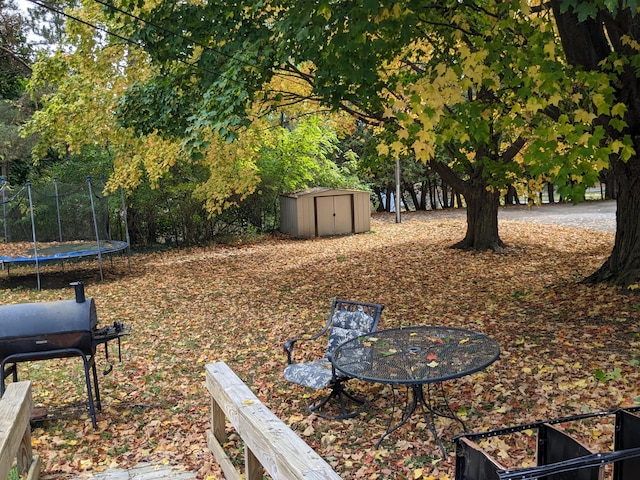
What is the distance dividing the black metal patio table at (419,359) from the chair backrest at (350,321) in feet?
1.54

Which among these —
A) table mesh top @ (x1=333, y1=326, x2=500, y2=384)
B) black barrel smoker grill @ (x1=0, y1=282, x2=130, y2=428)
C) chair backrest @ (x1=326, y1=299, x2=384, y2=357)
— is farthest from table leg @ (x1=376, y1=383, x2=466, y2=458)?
black barrel smoker grill @ (x1=0, y1=282, x2=130, y2=428)

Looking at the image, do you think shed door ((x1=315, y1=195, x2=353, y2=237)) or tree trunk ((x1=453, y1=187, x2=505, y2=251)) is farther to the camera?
shed door ((x1=315, y1=195, x2=353, y2=237))

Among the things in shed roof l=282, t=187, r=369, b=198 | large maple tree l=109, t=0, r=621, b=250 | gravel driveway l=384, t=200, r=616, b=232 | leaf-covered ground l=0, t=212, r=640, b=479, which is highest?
large maple tree l=109, t=0, r=621, b=250

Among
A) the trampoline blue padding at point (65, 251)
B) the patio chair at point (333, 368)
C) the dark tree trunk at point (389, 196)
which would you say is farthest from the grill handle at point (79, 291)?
the dark tree trunk at point (389, 196)

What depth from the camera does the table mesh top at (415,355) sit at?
4.01 m

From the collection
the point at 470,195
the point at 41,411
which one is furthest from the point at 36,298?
the point at 470,195

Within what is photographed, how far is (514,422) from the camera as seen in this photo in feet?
14.4

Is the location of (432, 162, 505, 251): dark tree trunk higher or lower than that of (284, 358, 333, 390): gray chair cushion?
higher

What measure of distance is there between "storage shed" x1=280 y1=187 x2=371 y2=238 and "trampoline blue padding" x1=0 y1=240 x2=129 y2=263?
7.08 m

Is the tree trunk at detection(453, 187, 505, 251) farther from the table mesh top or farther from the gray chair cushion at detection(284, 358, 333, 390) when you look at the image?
the gray chair cushion at detection(284, 358, 333, 390)

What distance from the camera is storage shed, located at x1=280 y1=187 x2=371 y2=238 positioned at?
66.1ft

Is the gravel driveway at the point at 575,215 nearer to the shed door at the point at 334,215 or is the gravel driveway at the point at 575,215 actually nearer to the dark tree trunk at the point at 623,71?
the shed door at the point at 334,215

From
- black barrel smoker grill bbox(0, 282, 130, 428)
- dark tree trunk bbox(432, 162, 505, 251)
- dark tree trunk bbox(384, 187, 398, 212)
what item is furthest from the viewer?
dark tree trunk bbox(384, 187, 398, 212)

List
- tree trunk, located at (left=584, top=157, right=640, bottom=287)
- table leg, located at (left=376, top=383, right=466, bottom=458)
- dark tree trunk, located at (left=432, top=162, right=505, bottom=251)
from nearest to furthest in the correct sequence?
table leg, located at (left=376, top=383, right=466, bottom=458) → tree trunk, located at (left=584, top=157, right=640, bottom=287) → dark tree trunk, located at (left=432, top=162, right=505, bottom=251)
